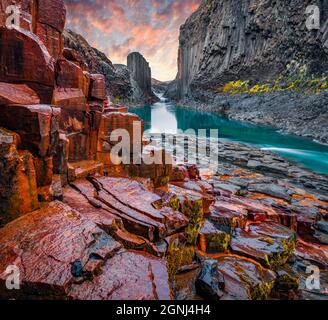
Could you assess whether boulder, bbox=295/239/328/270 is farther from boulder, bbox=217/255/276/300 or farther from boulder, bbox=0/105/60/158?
boulder, bbox=0/105/60/158

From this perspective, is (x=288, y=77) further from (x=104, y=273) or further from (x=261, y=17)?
(x=104, y=273)

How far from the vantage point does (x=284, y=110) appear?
3653 cm

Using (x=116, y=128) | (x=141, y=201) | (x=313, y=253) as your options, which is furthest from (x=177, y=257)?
(x=116, y=128)

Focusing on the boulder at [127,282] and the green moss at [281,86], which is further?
the green moss at [281,86]

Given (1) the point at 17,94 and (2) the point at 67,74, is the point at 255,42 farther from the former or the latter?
(1) the point at 17,94

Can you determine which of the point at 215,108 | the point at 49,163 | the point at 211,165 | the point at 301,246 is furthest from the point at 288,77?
the point at 49,163

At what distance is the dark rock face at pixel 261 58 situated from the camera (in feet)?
113

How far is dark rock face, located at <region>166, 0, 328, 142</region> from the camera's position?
34.3 metres

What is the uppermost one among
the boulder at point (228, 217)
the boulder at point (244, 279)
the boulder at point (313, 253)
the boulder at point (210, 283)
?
the boulder at point (228, 217)

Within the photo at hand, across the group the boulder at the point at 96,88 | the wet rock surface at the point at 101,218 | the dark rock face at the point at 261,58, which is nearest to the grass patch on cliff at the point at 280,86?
the dark rock face at the point at 261,58

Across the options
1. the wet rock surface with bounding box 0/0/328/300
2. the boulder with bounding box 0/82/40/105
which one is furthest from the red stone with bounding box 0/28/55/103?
the boulder with bounding box 0/82/40/105

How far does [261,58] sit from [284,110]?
19.4 metres

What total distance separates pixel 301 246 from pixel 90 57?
206 feet

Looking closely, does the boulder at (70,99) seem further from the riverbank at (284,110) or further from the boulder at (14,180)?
the riverbank at (284,110)
